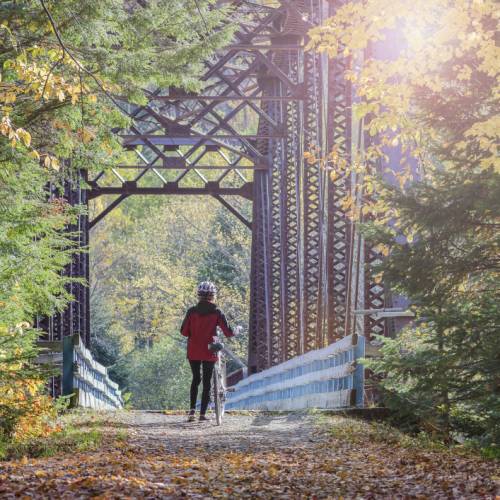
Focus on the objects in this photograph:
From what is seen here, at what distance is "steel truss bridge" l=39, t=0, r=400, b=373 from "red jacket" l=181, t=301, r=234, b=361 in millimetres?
1886

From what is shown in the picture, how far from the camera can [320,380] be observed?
1499cm

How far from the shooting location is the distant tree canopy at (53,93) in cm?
938

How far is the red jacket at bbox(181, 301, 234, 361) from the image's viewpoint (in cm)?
1320

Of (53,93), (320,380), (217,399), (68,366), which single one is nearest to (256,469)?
(53,93)

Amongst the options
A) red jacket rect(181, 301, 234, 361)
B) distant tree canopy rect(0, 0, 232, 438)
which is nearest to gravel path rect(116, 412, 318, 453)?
red jacket rect(181, 301, 234, 361)

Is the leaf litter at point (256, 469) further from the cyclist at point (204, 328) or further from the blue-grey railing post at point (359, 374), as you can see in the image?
the cyclist at point (204, 328)

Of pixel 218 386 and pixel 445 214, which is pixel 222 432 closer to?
pixel 218 386

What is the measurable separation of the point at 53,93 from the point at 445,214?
3.38 m

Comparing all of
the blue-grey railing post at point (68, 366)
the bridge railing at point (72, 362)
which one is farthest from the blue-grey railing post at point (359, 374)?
the blue-grey railing post at point (68, 366)

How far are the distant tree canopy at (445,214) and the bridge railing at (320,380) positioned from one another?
243cm

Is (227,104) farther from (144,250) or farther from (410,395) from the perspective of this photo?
(410,395)

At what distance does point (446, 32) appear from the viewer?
904cm

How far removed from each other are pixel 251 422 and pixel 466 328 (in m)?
4.75

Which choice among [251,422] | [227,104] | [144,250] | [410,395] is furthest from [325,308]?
[227,104]
